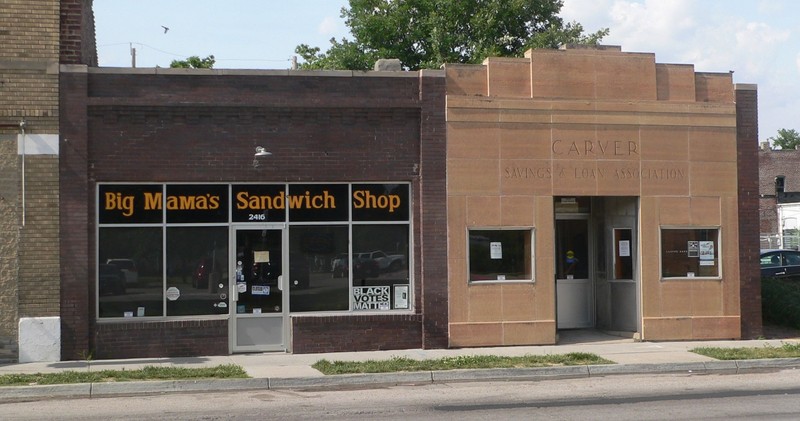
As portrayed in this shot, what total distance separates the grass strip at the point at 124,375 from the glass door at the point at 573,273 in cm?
753

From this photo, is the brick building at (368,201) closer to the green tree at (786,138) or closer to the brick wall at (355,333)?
the brick wall at (355,333)

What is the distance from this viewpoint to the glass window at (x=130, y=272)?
1595 centimetres

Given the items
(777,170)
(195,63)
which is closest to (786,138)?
(777,170)

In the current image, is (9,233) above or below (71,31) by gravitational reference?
below

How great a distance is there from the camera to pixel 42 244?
15.5m

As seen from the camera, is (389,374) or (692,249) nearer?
(389,374)

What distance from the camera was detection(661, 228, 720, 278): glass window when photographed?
58.6 feet

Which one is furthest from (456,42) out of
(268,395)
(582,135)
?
(268,395)

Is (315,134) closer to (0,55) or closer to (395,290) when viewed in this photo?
(395,290)

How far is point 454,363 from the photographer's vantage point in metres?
14.6

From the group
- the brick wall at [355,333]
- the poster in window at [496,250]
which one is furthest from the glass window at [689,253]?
the brick wall at [355,333]

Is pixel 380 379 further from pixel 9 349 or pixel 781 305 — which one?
pixel 781 305

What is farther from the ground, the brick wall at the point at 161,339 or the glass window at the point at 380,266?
the glass window at the point at 380,266

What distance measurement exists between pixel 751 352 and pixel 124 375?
33.5ft
